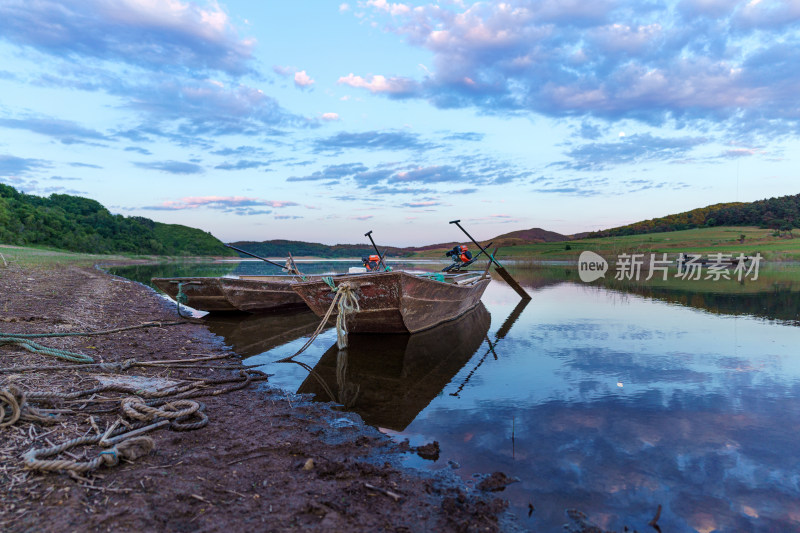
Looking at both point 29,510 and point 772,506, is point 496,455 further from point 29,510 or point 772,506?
point 29,510

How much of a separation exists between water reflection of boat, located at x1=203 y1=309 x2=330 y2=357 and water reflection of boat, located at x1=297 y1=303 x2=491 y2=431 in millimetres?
1930

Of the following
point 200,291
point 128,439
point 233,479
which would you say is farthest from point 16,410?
point 200,291

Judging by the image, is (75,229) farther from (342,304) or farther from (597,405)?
(597,405)

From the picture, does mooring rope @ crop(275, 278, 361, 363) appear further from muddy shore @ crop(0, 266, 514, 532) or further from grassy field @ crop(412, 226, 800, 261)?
grassy field @ crop(412, 226, 800, 261)

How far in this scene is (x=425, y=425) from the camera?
5547 mm

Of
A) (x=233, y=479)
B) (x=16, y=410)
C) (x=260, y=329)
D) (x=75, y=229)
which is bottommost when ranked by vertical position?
(x=260, y=329)

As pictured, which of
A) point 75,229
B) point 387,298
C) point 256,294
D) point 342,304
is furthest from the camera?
point 75,229

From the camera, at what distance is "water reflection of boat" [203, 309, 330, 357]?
35.0ft

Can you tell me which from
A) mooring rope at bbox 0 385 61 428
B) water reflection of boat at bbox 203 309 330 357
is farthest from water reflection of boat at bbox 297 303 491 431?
mooring rope at bbox 0 385 61 428

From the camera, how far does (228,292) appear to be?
1469cm

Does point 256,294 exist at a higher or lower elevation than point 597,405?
higher

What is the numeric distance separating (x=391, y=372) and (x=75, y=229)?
318ft

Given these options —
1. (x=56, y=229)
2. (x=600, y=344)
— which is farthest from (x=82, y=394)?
(x=56, y=229)

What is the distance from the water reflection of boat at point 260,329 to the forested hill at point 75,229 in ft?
196
